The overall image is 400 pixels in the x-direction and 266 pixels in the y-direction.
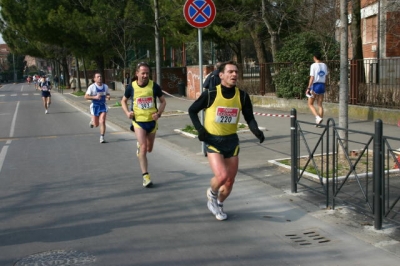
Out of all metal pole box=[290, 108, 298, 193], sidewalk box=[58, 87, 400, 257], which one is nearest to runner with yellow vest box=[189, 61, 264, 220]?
metal pole box=[290, 108, 298, 193]

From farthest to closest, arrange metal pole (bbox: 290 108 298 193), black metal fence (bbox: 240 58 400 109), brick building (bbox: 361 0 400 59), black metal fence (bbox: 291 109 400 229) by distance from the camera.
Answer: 1. brick building (bbox: 361 0 400 59)
2. black metal fence (bbox: 240 58 400 109)
3. metal pole (bbox: 290 108 298 193)
4. black metal fence (bbox: 291 109 400 229)

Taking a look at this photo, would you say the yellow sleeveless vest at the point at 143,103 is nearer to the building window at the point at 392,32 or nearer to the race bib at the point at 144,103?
the race bib at the point at 144,103

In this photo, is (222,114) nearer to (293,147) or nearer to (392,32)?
(293,147)

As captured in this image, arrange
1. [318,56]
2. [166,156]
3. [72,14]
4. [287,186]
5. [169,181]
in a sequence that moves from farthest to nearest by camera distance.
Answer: [72,14] → [318,56] → [166,156] → [169,181] → [287,186]

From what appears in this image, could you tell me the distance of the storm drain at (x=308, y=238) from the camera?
4949 mm

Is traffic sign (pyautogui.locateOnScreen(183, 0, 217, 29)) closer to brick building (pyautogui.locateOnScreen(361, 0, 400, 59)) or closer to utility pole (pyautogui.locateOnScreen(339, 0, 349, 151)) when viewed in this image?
utility pole (pyautogui.locateOnScreen(339, 0, 349, 151))

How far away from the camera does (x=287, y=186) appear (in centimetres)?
718

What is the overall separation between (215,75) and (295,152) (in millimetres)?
2946

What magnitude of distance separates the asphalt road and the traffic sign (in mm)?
2696

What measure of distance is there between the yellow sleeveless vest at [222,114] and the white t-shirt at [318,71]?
7.15m

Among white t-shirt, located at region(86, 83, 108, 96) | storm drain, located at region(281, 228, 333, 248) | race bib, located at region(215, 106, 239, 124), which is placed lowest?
storm drain, located at region(281, 228, 333, 248)

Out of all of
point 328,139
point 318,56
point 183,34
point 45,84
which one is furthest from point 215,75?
point 183,34

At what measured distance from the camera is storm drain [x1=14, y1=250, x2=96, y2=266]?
4.55m

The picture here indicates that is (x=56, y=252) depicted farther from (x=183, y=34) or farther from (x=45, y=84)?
(x=183, y=34)
